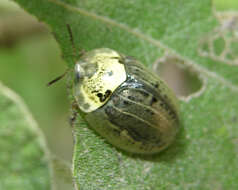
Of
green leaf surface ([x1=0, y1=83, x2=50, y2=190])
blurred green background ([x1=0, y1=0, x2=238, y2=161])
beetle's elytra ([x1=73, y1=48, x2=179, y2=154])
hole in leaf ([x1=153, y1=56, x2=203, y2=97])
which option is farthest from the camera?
blurred green background ([x1=0, y1=0, x2=238, y2=161])

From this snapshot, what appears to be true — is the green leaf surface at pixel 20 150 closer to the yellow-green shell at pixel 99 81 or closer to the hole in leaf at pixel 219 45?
the yellow-green shell at pixel 99 81

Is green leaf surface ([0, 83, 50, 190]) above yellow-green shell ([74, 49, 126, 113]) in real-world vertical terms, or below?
below

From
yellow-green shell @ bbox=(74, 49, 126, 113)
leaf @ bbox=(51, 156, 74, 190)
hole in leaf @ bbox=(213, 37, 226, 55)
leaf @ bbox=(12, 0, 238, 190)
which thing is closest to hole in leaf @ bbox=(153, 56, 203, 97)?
leaf @ bbox=(12, 0, 238, 190)

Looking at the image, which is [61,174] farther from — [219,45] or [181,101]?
[219,45]

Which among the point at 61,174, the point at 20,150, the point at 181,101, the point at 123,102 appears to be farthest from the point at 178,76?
the point at 20,150

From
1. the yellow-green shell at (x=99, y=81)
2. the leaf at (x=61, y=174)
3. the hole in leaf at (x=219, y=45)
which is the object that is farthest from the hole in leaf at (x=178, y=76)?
the leaf at (x=61, y=174)

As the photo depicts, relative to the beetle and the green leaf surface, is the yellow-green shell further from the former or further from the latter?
the green leaf surface
